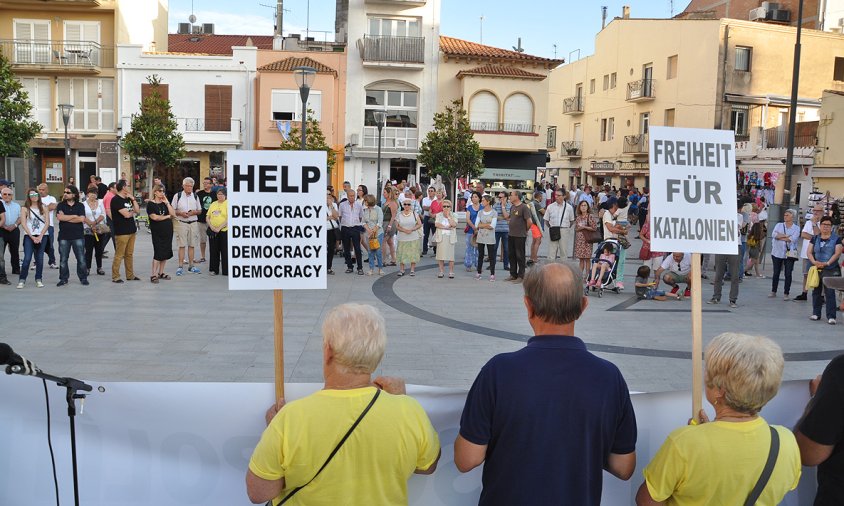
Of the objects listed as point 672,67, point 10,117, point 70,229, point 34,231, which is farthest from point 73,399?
point 672,67

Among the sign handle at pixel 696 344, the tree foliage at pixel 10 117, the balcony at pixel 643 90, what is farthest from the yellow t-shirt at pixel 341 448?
the balcony at pixel 643 90

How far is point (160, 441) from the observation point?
340 cm

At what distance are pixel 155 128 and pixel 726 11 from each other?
35052mm

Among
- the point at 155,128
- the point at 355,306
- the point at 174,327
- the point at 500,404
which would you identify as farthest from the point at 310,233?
the point at 155,128

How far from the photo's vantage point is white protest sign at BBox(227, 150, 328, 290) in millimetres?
3455

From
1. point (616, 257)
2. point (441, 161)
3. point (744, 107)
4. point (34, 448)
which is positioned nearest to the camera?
point (34, 448)

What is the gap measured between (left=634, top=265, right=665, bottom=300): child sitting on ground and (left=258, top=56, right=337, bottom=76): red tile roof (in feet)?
84.2

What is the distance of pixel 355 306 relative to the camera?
254 cm

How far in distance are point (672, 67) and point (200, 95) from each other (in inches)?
992

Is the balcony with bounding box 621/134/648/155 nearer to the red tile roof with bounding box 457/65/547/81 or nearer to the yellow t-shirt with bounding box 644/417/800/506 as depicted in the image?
the red tile roof with bounding box 457/65/547/81

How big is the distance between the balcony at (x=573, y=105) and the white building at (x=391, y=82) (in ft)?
50.6

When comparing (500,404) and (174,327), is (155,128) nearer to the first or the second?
(174,327)

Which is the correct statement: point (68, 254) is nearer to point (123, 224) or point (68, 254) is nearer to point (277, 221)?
point (123, 224)

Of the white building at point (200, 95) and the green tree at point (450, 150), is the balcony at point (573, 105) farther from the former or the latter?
the white building at point (200, 95)
